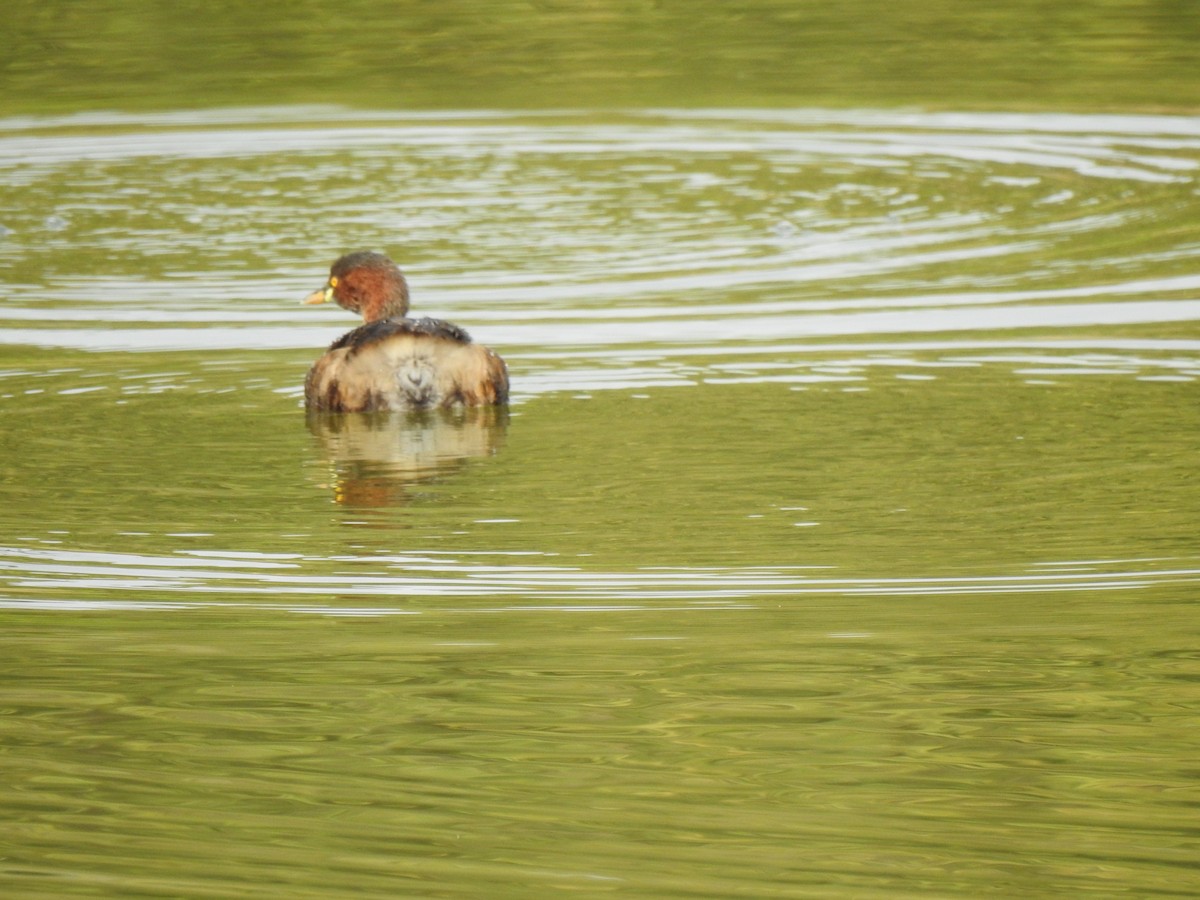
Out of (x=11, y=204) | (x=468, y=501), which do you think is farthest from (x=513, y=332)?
(x=11, y=204)

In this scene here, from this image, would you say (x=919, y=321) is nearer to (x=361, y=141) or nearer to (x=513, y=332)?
(x=513, y=332)

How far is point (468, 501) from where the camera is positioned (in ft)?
27.4

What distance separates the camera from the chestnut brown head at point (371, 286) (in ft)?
36.3

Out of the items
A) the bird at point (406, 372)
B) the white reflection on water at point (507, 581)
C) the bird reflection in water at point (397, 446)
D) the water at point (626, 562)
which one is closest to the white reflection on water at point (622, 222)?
the water at point (626, 562)

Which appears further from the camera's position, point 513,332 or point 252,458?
point 513,332

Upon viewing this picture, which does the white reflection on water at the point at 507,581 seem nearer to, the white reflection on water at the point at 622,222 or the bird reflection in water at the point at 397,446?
the bird reflection in water at the point at 397,446

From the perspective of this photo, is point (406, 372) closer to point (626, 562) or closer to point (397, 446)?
point (397, 446)

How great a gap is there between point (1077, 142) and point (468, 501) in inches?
433

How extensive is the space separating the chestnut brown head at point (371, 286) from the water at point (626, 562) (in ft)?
1.62

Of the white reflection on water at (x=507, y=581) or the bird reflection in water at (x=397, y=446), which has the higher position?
the white reflection on water at (x=507, y=581)

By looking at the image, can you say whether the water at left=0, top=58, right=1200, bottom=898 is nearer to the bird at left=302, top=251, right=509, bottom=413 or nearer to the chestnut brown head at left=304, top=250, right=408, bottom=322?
the bird at left=302, top=251, right=509, bottom=413

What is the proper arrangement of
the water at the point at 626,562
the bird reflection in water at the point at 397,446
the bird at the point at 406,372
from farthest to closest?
the bird at the point at 406,372
the bird reflection in water at the point at 397,446
the water at the point at 626,562

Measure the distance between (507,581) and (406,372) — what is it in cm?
320

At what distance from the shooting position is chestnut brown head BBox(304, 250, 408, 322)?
1108 cm
